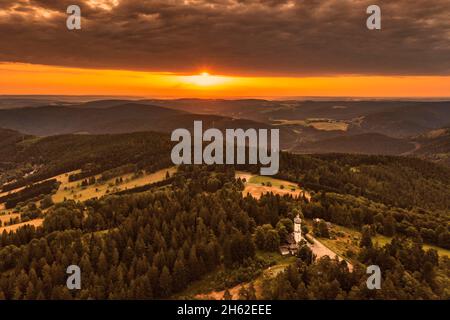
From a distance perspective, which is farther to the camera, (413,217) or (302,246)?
(413,217)

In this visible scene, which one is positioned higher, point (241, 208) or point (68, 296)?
point (241, 208)

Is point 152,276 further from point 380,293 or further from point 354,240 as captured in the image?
point 354,240

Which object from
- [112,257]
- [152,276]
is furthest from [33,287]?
[152,276]

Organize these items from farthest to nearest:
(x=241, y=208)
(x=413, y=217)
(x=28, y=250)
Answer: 1. (x=413, y=217)
2. (x=241, y=208)
3. (x=28, y=250)

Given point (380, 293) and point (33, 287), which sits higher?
point (380, 293)

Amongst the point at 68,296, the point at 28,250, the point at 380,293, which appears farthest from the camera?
the point at 28,250
